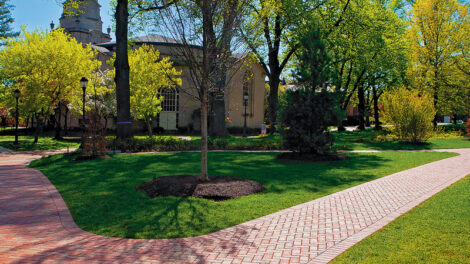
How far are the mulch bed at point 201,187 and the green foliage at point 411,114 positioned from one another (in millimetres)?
15888

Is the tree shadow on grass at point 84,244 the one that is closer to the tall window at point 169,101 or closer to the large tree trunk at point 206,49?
the large tree trunk at point 206,49

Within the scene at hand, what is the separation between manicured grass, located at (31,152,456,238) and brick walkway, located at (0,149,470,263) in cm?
34

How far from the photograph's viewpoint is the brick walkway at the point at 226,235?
4.35m

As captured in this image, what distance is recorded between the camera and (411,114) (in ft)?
68.6

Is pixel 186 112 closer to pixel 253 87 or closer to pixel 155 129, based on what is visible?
pixel 155 129

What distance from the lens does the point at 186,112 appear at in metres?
34.9

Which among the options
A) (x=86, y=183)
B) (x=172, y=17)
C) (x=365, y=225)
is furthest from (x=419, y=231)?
(x=86, y=183)

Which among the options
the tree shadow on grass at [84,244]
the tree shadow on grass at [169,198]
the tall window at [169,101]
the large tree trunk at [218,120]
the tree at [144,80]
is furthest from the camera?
the tall window at [169,101]

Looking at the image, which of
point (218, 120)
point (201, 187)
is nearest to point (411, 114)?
point (218, 120)

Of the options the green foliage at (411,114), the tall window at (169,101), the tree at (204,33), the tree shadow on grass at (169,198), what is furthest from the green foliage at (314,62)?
the tall window at (169,101)

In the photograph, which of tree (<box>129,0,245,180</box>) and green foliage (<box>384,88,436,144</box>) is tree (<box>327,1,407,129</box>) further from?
tree (<box>129,0,245,180</box>)

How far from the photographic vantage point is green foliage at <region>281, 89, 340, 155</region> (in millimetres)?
13602

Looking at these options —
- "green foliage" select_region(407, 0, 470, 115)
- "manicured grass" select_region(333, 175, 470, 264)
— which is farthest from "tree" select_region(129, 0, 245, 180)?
"green foliage" select_region(407, 0, 470, 115)

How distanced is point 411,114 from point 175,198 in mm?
18148
